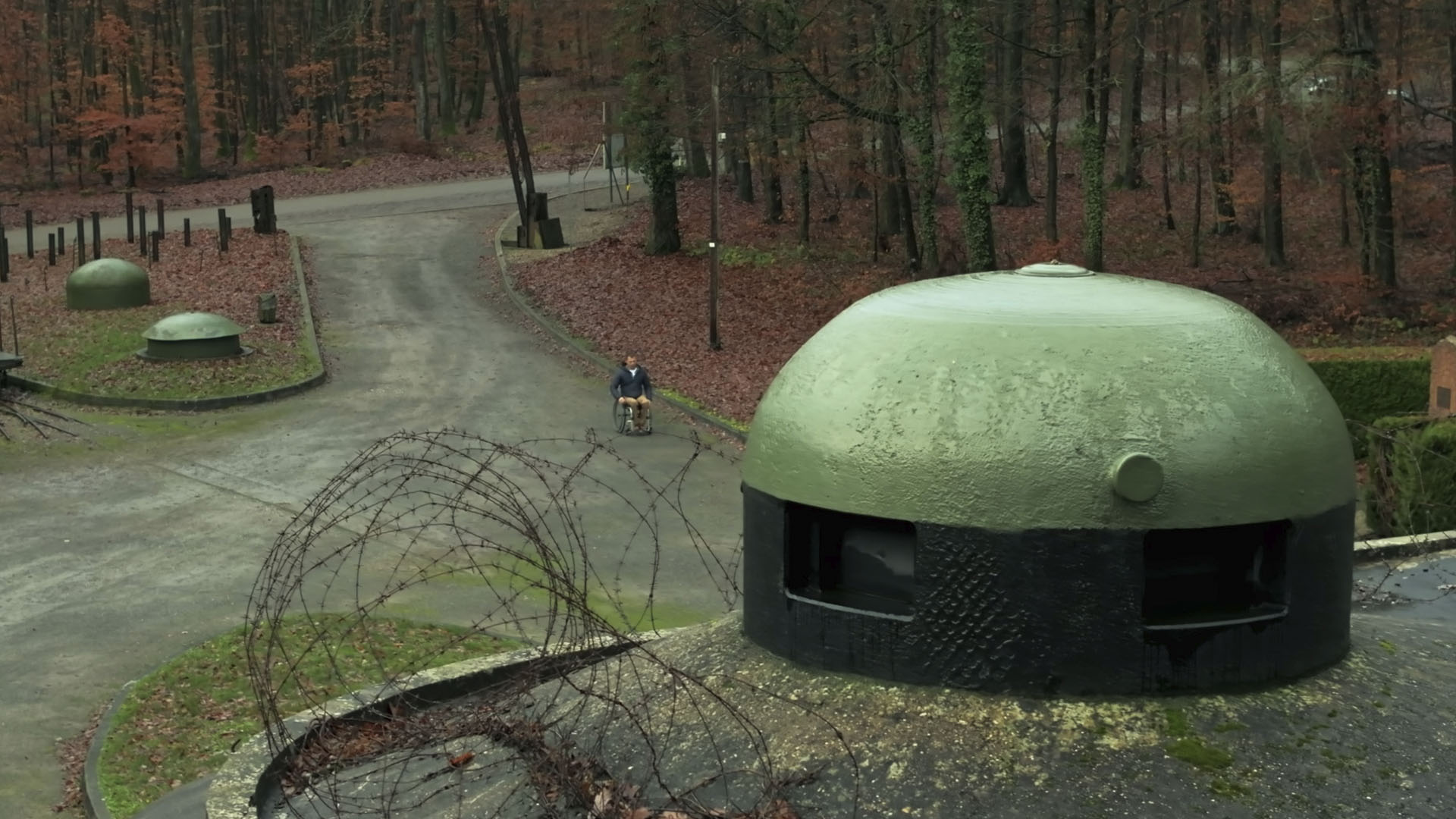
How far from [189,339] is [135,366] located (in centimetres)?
107

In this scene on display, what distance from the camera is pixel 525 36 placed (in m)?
69.7

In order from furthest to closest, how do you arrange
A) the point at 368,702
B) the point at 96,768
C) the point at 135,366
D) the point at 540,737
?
the point at 135,366
the point at 96,768
the point at 368,702
the point at 540,737

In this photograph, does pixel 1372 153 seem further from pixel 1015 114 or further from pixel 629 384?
pixel 629 384

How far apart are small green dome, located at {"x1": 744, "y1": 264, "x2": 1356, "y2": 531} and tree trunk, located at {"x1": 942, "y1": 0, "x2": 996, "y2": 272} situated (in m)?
19.0

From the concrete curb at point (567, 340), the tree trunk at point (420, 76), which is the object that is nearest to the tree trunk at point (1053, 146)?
the concrete curb at point (567, 340)

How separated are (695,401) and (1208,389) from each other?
1882cm

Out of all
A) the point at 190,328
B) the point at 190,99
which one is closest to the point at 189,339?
the point at 190,328

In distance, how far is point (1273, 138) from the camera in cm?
2997

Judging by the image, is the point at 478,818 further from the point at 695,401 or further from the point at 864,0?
the point at 864,0

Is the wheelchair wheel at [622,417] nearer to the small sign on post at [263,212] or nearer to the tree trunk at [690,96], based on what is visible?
the tree trunk at [690,96]

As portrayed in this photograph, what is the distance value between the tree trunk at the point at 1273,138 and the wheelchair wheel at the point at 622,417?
1378 cm

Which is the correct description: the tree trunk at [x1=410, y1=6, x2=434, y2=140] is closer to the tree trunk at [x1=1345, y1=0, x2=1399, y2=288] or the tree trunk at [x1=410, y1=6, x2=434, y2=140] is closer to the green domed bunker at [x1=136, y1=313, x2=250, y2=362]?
the green domed bunker at [x1=136, y1=313, x2=250, y2=362]

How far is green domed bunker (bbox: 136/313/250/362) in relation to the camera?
90.4ft

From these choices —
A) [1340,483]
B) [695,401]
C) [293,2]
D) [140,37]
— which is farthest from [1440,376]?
[293,2]
